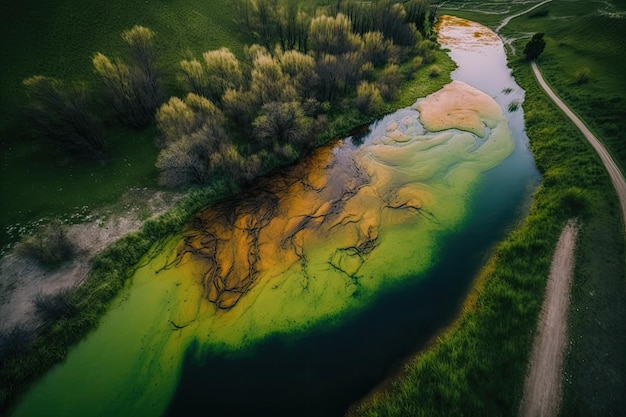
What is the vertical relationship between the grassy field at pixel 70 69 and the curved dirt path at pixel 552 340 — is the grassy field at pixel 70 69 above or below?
above

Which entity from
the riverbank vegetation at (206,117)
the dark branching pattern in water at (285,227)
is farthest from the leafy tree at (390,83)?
the dark branching pattern in water at (285,227)

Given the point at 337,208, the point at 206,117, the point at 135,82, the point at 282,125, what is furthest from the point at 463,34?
the point at 135,82

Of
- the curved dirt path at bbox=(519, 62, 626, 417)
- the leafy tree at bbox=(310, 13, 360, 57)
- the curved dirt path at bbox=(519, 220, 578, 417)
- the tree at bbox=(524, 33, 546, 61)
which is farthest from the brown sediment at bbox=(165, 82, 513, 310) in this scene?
the tree at bbox=(524, 33, 546, 61)

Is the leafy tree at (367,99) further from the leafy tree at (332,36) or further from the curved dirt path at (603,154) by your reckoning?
the curved dirt path at (603,154)

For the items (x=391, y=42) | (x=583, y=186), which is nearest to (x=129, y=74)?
(x=391, y=42)

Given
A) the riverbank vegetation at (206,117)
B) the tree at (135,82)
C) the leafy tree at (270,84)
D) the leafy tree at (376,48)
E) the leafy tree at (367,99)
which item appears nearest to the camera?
the riverbank vegetation at (206,117)

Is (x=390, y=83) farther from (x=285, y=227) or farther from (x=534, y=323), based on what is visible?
(x=534, y=323)
